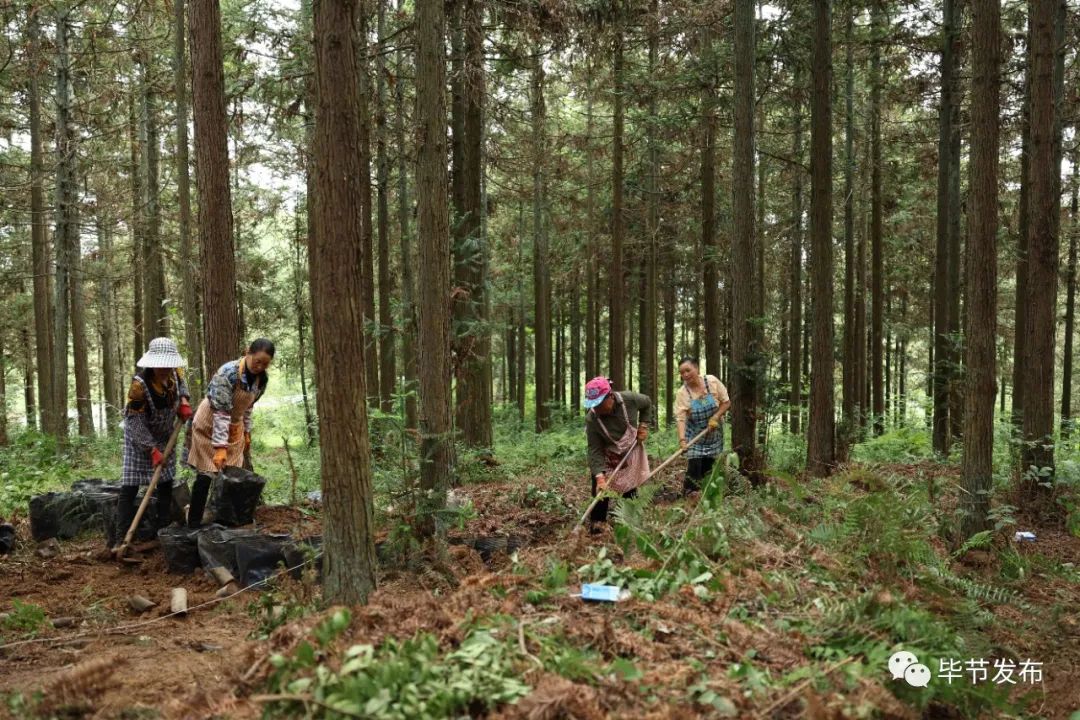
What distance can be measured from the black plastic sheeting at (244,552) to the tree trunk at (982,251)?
691 centimetres

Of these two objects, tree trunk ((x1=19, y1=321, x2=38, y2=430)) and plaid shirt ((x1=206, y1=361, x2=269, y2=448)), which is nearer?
plaid shirt ((x1=206, y1=361, x2=269, y2=448))

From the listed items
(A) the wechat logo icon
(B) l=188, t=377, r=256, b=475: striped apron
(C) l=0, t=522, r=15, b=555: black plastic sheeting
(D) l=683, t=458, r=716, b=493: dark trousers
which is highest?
(B) l=188, t=377, r=256, b=475: striped apron

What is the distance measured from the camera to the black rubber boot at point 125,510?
7.68 m

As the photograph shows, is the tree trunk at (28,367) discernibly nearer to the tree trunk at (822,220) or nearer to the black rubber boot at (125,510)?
the black rubber boot at (125,510)

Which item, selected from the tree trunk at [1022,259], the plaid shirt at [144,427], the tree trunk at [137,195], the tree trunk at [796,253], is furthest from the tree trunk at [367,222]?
the tree trunk at [1022,259]

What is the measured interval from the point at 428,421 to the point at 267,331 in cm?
2048

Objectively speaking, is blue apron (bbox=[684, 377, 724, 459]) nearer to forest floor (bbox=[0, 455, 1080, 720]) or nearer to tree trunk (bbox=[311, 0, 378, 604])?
forest floor (bbox=[0, 455, 1080, 720])

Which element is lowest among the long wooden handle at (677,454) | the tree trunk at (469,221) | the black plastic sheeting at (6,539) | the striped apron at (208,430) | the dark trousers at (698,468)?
the black plastic sheeting at (6,539)

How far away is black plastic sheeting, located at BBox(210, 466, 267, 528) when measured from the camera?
25.8ft

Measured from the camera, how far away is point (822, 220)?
10836mm

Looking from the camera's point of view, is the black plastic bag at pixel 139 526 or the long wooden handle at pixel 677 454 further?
the black plastic bag at pixel 139 526

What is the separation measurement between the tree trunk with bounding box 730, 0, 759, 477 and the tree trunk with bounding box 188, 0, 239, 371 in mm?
6604

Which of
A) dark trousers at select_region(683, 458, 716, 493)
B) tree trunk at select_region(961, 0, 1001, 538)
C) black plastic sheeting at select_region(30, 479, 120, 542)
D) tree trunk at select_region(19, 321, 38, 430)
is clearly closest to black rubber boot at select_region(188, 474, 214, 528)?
black plastic sheeting at select_region(30, 479, 120, 542)

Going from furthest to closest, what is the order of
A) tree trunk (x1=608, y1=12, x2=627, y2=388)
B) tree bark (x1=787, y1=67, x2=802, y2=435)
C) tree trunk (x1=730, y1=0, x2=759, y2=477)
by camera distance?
tree bark (x1=787, y1=67, x2=802, y2=435), tree trunk (x1=608, y1=12, x2=627, y2=388), tree trunk (x1=730, y1=0, x2=759, y2=477)
